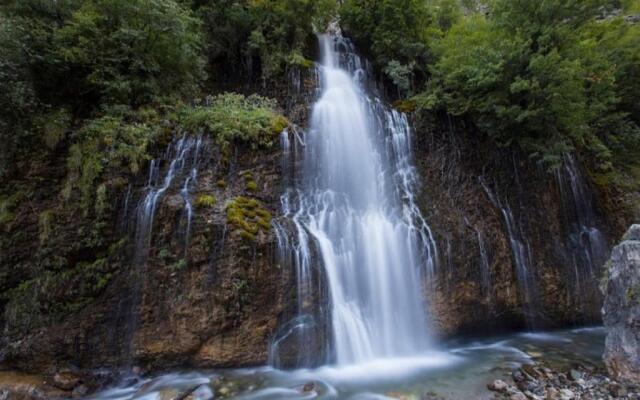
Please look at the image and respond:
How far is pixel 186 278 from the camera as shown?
5.69 meters

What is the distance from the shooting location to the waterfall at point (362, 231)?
6199mm

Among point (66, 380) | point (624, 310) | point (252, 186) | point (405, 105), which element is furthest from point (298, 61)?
point (624, 310)

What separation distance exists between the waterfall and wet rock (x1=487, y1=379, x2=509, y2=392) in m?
1.63

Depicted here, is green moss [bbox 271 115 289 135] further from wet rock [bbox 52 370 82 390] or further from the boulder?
the boulder

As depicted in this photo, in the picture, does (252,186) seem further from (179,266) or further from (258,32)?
(258,32)

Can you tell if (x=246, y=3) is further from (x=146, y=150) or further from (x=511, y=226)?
(x=511, y=226)

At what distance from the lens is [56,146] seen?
630cm

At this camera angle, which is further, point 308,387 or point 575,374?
point 575,374

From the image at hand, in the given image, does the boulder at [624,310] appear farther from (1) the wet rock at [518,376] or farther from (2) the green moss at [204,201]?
(2) the green moss at [204,201]

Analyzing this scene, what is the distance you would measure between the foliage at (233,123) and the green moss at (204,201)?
1.39 metres

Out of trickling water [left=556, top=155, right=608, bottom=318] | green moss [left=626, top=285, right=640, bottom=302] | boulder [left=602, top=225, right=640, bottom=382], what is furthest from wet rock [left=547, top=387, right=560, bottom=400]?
trickling water [left=556, top=155, right=608, bottom=318]

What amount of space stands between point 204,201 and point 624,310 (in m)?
7.33

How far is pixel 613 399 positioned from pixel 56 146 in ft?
33.6

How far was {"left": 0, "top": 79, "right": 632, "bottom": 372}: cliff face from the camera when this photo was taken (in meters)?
5.37
